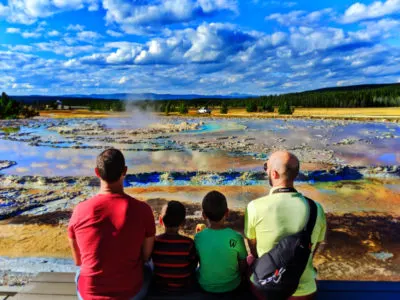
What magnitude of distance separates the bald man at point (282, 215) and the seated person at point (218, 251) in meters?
0.14

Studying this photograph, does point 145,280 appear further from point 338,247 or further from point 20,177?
point 20,177

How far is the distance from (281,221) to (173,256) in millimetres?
696

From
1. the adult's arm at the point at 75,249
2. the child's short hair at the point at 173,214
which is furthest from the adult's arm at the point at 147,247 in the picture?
the adult's arm at the point at 75,249

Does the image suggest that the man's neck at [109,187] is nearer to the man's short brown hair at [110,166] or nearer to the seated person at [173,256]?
the man's short brown hair at [110,166]

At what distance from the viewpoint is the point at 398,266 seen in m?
4.38

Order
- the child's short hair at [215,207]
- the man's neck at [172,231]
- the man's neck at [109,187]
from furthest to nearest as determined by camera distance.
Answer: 1. the man's neck at [172,231]
2. the child's short hair at [215,207]
3. the man's neck at [109,187]

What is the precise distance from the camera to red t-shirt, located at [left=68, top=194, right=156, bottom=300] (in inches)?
82.6

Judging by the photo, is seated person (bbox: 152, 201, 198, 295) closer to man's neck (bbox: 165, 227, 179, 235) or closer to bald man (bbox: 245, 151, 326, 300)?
man's neck (bbox: 165, 227, 179, 235)

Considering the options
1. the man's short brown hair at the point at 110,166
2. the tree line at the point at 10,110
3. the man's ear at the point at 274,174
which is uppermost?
the man's short brown hair at the point at 110,166

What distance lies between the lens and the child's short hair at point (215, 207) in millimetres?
2260

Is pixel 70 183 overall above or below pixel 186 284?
below

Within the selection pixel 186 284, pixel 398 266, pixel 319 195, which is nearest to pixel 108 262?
pixel 186 284

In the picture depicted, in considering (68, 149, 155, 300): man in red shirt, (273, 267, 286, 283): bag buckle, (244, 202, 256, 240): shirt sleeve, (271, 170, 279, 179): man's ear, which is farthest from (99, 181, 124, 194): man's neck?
(273, 267, 286, 283): bag buckle

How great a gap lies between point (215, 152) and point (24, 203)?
758 centimetres
